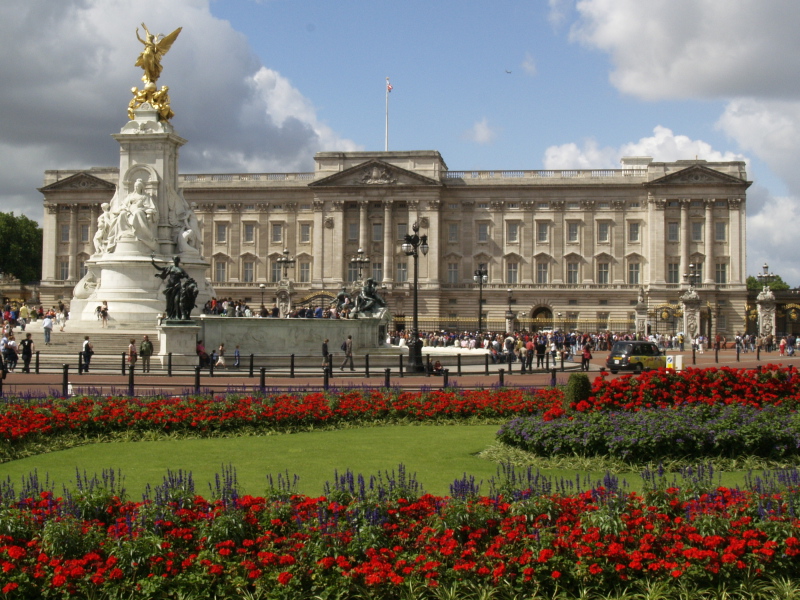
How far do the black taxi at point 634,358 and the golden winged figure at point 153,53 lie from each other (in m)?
23.5

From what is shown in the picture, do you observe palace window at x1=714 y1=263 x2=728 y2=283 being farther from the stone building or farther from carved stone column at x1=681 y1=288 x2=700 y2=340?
carved stone column at x1=681 y1=288 x2=700 y2=340

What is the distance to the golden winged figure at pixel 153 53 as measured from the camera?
37.8m

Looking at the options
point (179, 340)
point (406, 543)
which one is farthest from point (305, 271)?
point (406, 543)

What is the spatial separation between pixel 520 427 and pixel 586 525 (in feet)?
19.3

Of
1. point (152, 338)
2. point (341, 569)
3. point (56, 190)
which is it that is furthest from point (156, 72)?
point (56, 190)

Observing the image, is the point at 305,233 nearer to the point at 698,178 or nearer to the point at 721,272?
the point at 698,178

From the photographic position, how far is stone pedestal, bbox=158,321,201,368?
98.0 feet

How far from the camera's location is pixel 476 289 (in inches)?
3445

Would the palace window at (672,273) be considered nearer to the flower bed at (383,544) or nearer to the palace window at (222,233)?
the palace window at (222,233)

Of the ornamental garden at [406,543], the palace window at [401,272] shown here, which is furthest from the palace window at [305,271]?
the ornamental garden at [406,543]

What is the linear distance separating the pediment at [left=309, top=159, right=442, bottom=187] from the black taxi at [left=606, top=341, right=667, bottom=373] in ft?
169

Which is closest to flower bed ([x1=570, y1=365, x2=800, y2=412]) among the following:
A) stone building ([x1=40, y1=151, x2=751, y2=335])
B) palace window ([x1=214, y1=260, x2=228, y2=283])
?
stone building ([x1=40, y1=151, x2=751, y2=335])

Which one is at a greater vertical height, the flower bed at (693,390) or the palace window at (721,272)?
the palace window at (721,272)

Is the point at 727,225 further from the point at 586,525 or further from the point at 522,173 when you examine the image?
the point at 586,525
